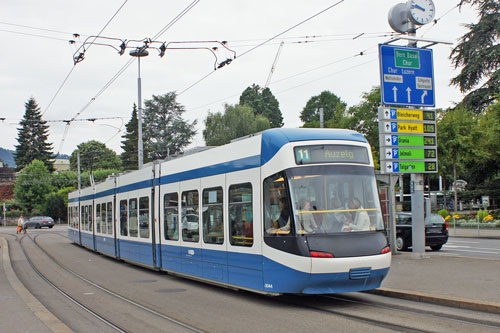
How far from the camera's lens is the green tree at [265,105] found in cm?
8369

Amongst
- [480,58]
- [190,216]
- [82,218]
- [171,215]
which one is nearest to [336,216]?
[190,216]

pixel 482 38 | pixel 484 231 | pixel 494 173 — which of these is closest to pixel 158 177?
pixel 484 231

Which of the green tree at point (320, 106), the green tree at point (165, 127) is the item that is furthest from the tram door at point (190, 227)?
the green tree at point (320, 106)

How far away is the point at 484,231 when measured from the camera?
105ft

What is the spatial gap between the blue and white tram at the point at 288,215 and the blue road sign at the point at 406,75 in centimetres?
616

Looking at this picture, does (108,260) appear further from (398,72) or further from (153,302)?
(398,72)

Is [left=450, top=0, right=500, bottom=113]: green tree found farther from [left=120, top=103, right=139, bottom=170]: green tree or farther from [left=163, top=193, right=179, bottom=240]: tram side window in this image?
[left=120, top=103, right=139, bottom=170]: green tree

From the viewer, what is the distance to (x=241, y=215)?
34.3ft

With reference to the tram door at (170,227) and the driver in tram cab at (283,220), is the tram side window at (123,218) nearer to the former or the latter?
the tram door at (170,227)

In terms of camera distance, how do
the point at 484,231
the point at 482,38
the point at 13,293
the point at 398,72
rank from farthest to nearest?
the point at 482,38 < the point at 484,231 < the point at 398,72 < the point at 13,293

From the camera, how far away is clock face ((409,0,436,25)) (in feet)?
53.2

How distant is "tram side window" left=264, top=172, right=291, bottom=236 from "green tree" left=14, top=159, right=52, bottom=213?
271 ft

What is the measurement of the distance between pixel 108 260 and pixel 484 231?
21810 millimetres

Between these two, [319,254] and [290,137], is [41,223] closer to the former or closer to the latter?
[290,137]
